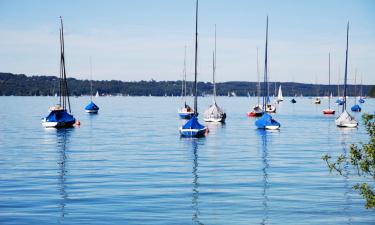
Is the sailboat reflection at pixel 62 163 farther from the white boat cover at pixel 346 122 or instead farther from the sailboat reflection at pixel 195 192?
the white boat cover at pixel 346 122

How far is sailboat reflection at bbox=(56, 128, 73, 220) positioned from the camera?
28.3m

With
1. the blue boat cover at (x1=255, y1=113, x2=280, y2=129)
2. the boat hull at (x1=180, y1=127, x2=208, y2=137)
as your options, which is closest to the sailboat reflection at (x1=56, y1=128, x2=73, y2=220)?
the boat hull at (x1=180, y1=127, x2=208, y2=137)

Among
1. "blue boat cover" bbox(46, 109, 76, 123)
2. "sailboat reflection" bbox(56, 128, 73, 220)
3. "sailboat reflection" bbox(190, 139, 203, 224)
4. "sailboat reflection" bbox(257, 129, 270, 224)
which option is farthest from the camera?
"blue boat cover" bbox(46, 109, 76, 123)

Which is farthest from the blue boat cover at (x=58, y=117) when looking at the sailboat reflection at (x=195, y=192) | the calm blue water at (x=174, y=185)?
the sailboat reflection at (x=195, y=192)

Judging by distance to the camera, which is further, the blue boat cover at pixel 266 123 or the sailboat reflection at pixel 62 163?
the blue boat cover at pixel 266 123

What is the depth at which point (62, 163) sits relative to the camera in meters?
44.6

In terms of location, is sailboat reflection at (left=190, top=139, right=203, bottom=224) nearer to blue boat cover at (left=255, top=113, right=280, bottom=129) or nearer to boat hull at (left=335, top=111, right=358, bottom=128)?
blue boat cover at (left=255, top=113, right=280, bottom=129)

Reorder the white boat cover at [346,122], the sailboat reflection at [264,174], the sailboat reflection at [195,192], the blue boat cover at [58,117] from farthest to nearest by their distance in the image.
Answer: the white boat cover at [346,122] → the blue boat cover at [58,117] → the sailboat reflection at [264,174] → the sailboat reflection at [195,192]

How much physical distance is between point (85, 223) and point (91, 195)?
20.4 feet

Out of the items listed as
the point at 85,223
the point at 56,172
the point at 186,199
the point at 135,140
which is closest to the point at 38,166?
the point at 56,172

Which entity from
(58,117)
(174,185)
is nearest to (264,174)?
(174,185)

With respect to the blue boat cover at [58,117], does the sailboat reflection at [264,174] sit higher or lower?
lower

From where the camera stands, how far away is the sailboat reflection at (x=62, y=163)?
92.9 ft

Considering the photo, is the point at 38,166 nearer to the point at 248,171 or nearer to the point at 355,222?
the point at 248,171
